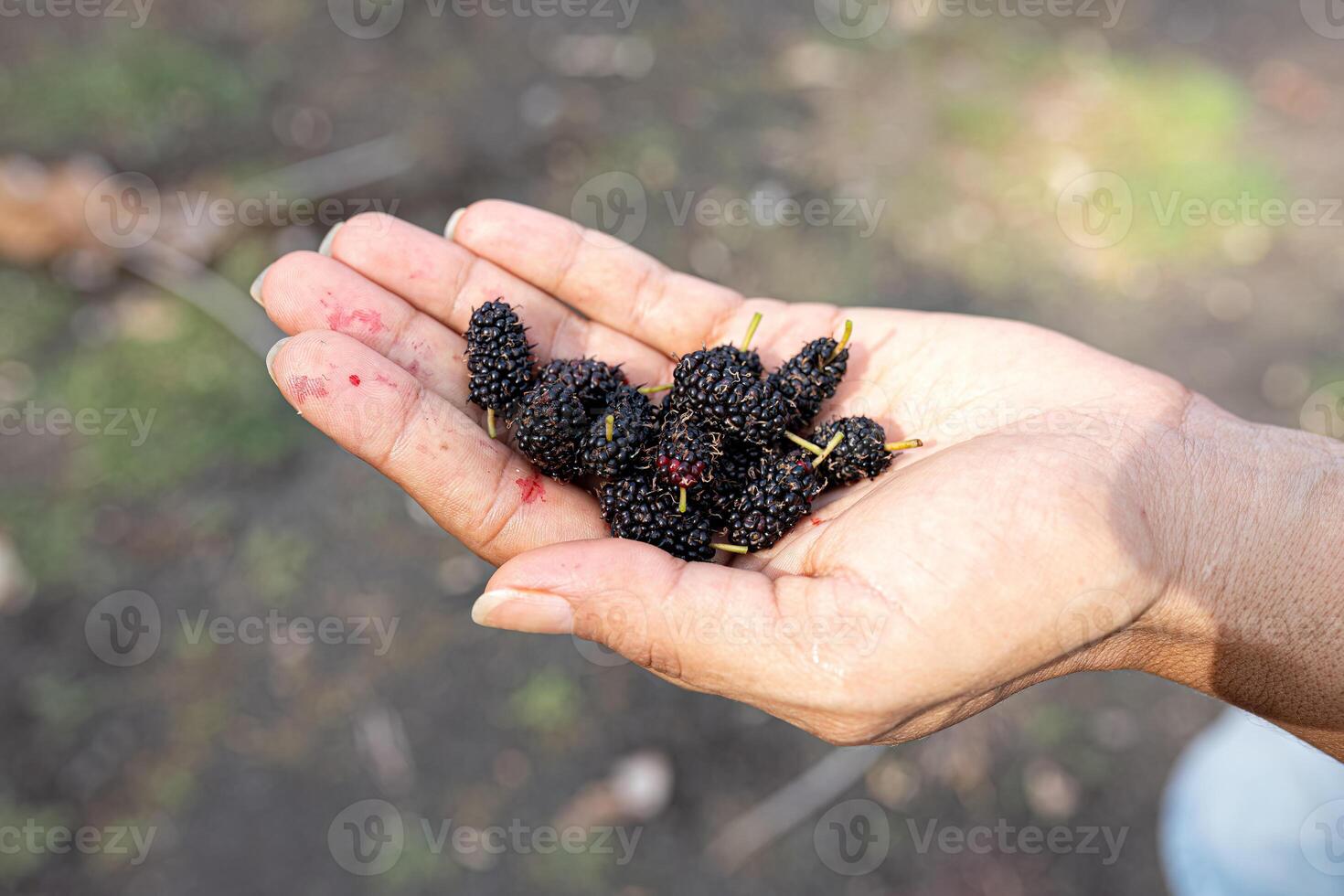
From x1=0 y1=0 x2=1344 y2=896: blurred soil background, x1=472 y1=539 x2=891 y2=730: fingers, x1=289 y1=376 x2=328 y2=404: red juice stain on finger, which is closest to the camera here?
x1=472 y1=539 x2=891 y2=730: fingers

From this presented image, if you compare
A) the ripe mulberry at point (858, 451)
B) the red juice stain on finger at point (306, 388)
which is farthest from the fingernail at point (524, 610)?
the ripe mulberry at point (858, 451)

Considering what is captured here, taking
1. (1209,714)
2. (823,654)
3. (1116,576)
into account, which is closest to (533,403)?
(823,654)

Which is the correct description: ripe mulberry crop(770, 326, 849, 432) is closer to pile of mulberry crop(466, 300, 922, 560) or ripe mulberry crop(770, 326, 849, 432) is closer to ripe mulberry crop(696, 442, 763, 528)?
pile of mulberry crop(466, 300, 922, 560)

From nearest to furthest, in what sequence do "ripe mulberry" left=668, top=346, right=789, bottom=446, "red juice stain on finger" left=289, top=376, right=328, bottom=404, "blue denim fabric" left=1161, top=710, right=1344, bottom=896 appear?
"red juice stain on finger" left=289, top=376, right=328, bottom=404
"ripe mulberry" left=668, top=346, right=789, bottom=446
"blue denim fabric" left=1161, top=710, right=1344, bottom=896

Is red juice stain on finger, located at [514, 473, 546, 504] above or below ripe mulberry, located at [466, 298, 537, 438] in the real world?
below

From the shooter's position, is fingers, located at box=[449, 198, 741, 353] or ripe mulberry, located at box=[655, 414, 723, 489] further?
fingers, located at box=[449, 198, 741, 353]

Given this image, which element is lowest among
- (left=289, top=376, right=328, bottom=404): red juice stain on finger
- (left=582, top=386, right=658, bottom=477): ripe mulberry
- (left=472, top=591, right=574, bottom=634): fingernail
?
(left=472, top=591, right=574, bottom=634): fingernail

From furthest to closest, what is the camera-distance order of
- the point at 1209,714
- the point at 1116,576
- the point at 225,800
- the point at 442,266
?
the point at 1209,714 < the point at 225,800 < the point at 442,266 < the point at 1116,576

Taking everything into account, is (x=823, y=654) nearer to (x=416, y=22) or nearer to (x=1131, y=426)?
(x=1131, y=426)

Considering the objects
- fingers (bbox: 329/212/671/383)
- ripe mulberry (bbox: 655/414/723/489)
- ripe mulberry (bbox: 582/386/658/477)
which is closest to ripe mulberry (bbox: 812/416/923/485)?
ripe mulberry (bbox: 655/414/723/489)
